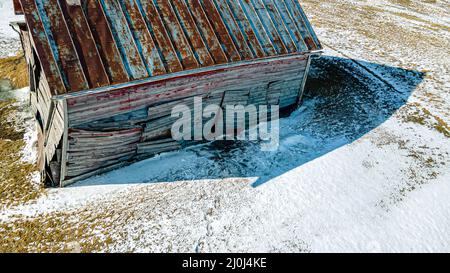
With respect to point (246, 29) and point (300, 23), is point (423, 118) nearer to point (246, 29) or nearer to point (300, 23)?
point (300, 23)

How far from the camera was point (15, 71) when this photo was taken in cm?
1575

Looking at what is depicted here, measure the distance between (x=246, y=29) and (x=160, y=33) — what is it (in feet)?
10.3

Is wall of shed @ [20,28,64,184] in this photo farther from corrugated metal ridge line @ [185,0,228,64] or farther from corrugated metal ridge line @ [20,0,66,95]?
corrugated metal ridge line @ [185,0,228,64]

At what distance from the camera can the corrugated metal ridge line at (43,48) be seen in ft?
26.7

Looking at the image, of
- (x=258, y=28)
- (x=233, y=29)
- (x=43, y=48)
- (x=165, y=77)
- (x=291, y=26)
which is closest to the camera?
(x=43, y=48)

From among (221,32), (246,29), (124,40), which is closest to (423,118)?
(246,29)

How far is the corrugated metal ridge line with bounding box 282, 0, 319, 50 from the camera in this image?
1259cm

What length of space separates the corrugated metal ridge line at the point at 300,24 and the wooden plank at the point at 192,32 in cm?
432

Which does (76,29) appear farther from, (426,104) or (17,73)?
(426,104)

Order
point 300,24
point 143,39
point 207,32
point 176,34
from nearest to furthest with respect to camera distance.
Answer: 1. point 143,39
2. point 176,34
3. point 207,32
4. point 300,24

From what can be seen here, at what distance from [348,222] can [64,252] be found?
25.2 feet

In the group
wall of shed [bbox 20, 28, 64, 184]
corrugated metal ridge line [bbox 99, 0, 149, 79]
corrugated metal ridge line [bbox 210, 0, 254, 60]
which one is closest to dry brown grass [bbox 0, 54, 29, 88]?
wall of shed [bbox 20, 28, 64, 184]

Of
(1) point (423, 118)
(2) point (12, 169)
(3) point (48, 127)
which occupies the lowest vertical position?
(1) point (423, 118)
